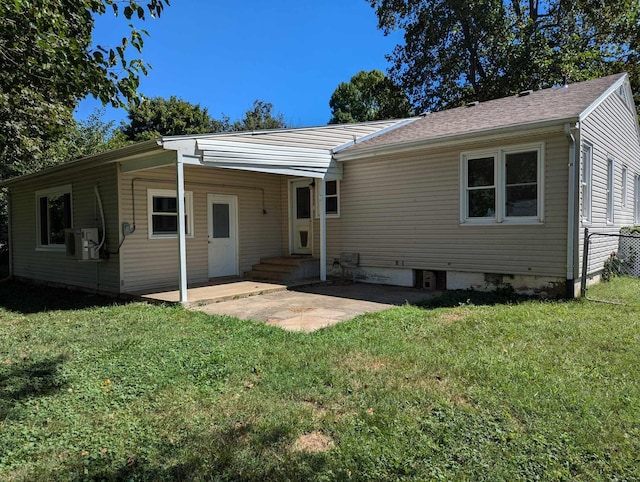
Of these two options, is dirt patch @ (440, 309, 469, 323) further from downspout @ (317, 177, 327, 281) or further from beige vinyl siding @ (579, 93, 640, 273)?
downspout @ (317, 177, 327, 281)

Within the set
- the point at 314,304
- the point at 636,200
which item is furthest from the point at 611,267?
the point at 314,304

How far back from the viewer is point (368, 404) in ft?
11.1

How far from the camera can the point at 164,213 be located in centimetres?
960

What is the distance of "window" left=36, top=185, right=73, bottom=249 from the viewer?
10.7 metres

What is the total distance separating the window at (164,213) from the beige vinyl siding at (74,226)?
74cm

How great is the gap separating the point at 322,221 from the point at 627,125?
824cm

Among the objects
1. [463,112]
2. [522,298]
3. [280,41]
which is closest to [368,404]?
[522,298]

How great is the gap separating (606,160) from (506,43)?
13.0 metres

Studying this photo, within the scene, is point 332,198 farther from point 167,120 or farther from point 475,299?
point 167,120

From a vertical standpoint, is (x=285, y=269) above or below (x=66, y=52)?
below

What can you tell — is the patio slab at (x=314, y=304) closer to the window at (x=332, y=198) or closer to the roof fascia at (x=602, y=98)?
the window at (x=332, y=198)

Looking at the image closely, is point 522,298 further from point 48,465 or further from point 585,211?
point 48,465

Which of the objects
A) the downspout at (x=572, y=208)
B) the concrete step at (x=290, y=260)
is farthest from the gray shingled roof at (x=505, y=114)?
the concrete step at (x=290, y=260)

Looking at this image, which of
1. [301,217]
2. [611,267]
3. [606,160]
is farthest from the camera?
[301,217]
